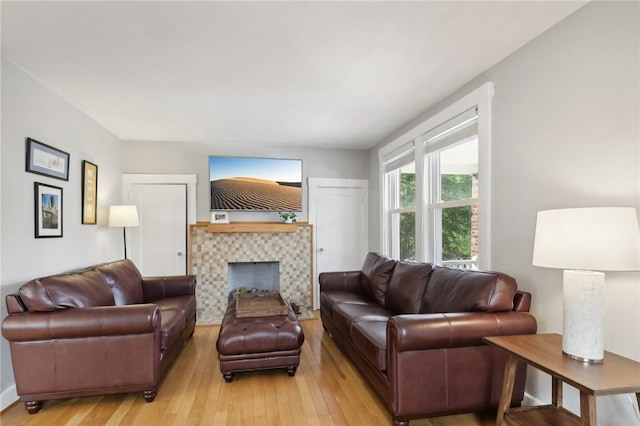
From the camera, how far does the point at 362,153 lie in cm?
540

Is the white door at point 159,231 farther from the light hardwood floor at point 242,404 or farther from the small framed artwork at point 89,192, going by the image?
the light hardwood floor at point 242,404

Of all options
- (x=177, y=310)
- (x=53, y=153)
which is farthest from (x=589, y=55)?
(x=53, y=153)

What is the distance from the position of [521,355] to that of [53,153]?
377 cm

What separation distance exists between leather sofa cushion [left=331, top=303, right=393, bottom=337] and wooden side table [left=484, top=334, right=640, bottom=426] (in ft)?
3.62

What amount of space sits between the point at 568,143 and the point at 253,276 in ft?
13.7

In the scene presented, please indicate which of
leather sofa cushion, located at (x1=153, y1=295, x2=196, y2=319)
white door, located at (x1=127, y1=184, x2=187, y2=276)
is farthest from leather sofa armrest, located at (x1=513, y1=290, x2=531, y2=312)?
white door, located at (x1=127, y1=184, x2=187, y2=276)

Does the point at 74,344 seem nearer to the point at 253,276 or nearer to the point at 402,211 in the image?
the point at 253,276

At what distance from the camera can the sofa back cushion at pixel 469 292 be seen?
2115 mm

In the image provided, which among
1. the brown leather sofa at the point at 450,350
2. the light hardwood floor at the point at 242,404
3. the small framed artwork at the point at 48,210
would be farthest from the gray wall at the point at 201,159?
the brown leather sofa at the point at 450,350

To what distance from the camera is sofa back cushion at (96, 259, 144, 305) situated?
3064 mm

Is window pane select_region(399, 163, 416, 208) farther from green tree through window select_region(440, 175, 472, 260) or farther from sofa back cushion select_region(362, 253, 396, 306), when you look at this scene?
sofa back cushion select_region(362, 253, 396, 306)

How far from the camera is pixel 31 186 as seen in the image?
8.65 feet

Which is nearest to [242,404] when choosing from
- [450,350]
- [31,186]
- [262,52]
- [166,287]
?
[450,350]

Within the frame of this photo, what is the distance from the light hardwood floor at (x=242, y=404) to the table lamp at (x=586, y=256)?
919 millimetres
